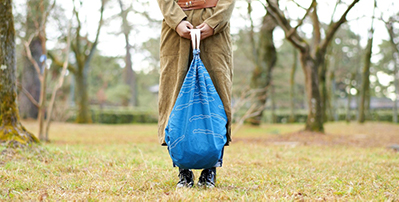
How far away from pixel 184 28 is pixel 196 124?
0.71 meters

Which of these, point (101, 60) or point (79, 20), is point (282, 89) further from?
point (79, 20)

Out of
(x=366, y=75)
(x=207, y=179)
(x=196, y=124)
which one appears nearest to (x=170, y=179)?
(x=207, y=179)

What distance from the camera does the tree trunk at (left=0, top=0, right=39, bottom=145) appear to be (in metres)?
4.61

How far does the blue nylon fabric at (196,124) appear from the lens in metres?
2.40

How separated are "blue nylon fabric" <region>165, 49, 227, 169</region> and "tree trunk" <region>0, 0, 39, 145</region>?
2.92 metres

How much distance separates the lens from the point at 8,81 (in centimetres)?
469

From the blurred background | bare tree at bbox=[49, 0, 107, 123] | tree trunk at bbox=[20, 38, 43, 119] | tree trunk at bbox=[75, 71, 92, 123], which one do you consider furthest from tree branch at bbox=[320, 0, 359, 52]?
tree trunk at bbox=[20, 38, 43, 119]

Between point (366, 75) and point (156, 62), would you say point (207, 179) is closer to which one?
point (366, 75)

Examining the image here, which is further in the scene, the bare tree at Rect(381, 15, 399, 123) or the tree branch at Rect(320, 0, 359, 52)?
the bare tree at Rect(381, 15, 399, 123)

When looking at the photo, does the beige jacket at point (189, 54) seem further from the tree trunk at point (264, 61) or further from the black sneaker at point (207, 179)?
the tree trunk at point (264, 61)

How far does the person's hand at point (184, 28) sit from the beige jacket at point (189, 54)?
1.2 inches

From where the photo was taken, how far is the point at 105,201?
2.28m

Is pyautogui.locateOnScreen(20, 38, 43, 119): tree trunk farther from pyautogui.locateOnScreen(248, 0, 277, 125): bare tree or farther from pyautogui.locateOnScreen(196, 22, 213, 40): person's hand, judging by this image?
pyautogui.locateOnScreen(196, 22, 213, 40): person's hand

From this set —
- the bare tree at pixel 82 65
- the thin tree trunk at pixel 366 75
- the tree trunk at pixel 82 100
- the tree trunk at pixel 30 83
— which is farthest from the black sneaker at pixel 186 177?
the thin tree trunk at pixel 366 75
